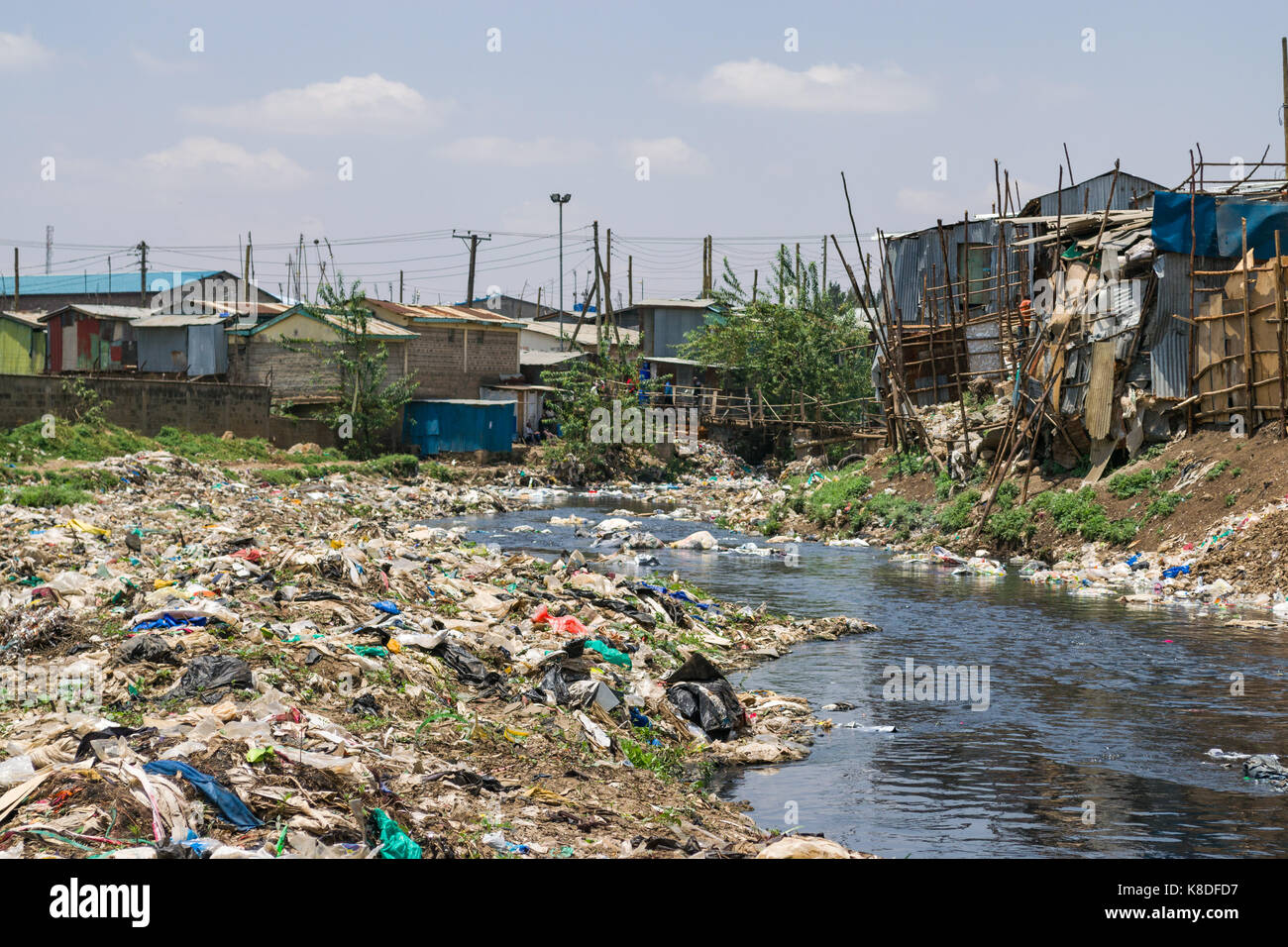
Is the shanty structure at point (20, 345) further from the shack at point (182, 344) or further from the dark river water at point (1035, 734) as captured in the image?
the dark river water at point (1035, 734)

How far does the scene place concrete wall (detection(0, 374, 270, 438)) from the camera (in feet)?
85.6

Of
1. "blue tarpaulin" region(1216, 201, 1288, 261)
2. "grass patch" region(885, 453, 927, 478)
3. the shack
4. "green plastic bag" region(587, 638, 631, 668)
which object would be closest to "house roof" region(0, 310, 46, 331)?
the shack

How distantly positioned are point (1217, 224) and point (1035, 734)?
11823 mm

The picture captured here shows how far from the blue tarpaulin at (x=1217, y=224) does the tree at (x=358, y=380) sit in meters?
23.1

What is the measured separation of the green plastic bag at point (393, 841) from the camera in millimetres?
5105

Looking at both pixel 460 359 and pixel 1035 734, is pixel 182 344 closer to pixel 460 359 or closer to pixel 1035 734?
pixel 460 359

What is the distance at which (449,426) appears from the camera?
35906mm

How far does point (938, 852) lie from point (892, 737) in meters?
2.49

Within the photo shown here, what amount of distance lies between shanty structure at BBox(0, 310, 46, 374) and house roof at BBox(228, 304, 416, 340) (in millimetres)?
7175

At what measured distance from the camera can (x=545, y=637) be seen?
10539 millimetres

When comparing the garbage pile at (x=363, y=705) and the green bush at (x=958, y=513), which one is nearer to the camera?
the garbage pile at (x=363, y=705)
